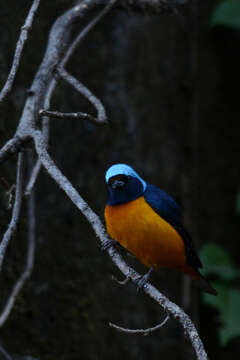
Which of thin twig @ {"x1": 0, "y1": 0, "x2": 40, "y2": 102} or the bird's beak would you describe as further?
the bird's beak

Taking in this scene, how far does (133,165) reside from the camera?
525 cm

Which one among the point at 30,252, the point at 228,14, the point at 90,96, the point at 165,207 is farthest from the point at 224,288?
the point at 90,96

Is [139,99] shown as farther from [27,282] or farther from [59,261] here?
[27,282]

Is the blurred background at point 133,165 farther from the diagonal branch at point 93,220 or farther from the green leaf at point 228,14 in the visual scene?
the diagonal branch at point 93,220

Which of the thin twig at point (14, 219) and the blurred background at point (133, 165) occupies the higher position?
the thin twig at point (14, 219)

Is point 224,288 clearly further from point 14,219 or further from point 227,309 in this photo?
point 14,219

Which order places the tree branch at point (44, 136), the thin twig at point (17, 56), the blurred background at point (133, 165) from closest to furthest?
the tree branch at point (44, 136)
the thin twig at point (17, 56)
the blurred background at point (133, 165)

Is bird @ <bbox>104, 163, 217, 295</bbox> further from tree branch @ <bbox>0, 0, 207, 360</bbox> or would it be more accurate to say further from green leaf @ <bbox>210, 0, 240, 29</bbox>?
green leaf @ <bbox>210, 0, 240, 29</bbox>

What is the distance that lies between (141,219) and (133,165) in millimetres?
1827

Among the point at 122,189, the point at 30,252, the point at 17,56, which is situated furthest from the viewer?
the point at 30,252

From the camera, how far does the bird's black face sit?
11.6ft

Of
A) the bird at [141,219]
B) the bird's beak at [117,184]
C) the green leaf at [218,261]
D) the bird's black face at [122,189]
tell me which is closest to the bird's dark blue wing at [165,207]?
the bird at [141,219]

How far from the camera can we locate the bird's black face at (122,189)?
3.52 m

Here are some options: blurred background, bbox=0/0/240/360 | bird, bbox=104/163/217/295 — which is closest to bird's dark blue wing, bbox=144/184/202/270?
bird, bbox=104/163/217/295
